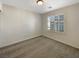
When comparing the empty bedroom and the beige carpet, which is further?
the empty bedroom

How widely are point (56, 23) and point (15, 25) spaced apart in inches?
118

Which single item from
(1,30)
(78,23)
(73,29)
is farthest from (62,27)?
(1,30)

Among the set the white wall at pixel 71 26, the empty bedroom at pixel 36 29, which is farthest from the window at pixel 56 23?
the white wall at pixel 71 26

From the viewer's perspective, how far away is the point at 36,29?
6.80 meters

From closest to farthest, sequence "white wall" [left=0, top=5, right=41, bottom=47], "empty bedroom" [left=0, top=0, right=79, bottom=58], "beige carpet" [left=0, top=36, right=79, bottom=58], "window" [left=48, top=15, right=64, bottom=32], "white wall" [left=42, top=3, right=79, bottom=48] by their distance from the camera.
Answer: "beige carpet" [left=0, top=36, right=79, bottom=58] < "empty bedroom" [left=0, top=0, right=79, bottom=58] < "white wall" [left=42, top=3, right=79, bottom=48] < "white wall" [left=0, top=5, right=41, bottom=47] < "window" [left=48, top=15, right=64, bottom=32]

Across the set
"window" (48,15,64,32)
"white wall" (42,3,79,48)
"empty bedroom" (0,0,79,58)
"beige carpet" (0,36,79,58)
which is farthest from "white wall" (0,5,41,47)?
"white wall" (42,3,79,48)

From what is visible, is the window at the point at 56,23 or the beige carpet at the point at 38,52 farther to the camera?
the window at the point at 56,23

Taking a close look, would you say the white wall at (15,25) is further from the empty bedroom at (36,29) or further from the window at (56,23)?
the window at (56,23)

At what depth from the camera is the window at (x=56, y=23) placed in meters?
5.04

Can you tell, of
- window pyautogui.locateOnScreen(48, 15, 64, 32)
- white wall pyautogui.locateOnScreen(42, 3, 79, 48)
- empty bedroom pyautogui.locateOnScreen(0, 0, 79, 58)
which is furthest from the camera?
window pyautogui.locateOnScreen(48, 15, 64, 32)

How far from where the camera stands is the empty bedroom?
3.27 metres

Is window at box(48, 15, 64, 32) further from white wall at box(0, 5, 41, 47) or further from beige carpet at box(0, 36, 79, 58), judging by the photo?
beige carpet at box(0, 36, 79, 58)

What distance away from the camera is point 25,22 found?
546cm

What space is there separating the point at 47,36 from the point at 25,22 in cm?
238
